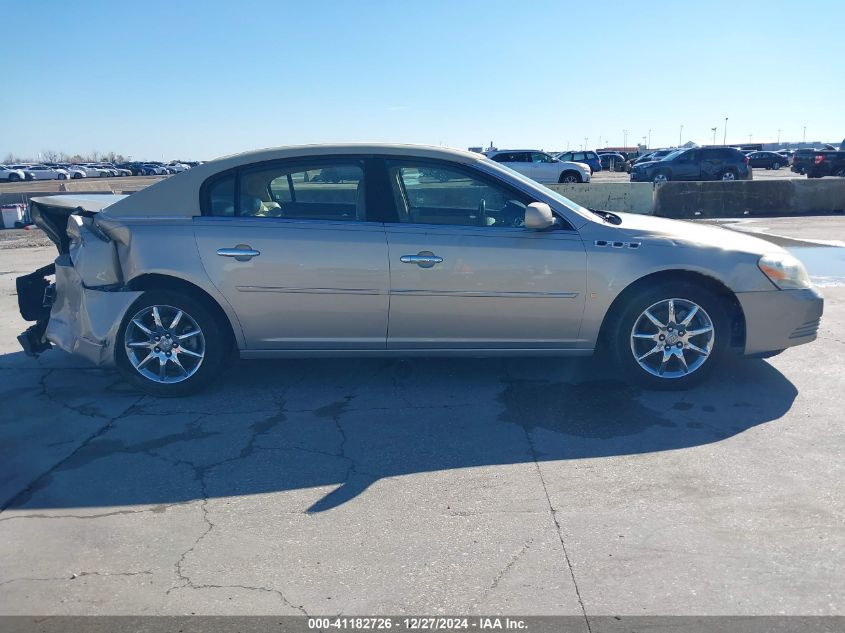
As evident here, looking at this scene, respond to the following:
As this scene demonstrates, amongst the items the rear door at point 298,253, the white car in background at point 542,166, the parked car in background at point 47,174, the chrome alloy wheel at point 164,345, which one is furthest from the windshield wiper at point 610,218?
the parked car in background at point 47,174

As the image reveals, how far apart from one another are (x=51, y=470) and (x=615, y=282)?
3.68 m

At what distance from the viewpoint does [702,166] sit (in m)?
30.0

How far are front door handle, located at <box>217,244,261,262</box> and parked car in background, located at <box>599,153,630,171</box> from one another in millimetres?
54174

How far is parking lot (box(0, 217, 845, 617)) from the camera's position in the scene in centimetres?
300

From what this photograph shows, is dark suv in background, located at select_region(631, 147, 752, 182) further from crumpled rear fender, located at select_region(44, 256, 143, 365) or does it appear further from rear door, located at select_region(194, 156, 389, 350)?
crumpled rear fender, located at select_region(44, 256, 143, 365)

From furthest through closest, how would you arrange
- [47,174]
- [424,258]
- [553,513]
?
[47,174] → [424,258] → [553,513]

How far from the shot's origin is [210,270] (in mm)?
5070

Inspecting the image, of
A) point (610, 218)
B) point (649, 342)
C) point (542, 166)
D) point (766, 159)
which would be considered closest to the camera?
point (649, 342)

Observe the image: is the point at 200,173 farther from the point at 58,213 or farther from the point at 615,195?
the point at 615,195

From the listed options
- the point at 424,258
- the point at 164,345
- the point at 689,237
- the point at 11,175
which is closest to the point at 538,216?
the point at 424,258

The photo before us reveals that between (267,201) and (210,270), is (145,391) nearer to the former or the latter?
(210,270)

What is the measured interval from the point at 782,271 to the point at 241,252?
3721 mm

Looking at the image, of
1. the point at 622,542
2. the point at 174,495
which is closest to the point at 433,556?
the point at 622,542

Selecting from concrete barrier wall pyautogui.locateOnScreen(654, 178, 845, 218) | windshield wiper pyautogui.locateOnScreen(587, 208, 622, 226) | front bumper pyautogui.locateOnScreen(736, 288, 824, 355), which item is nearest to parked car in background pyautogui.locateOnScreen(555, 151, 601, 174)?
concrete barrier wall pyautogui.locateOnScreen(654, 178, 845, 218)
